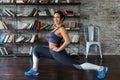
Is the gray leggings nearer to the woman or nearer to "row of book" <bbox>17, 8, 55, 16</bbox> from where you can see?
the woman

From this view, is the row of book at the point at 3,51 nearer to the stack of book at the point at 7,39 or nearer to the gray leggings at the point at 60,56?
the stack of book at the point at 7,39

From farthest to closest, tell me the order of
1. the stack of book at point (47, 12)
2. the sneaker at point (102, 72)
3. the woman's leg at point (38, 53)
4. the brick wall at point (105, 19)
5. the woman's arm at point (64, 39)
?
the brick wall at point (105, 19) < the stack of book at point (47, 12) < the woman's leg at point (38, 53) < the sneaker at point (102, 72) < the woman's arm at point (64, 39)

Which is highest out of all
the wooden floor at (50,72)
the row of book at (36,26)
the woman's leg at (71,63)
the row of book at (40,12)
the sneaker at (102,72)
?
the row of book at (40,12)

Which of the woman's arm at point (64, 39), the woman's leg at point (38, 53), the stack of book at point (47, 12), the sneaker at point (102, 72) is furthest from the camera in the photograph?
the stack of book at point (47, 12)

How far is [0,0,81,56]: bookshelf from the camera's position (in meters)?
8.51

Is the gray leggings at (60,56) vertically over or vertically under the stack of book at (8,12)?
under

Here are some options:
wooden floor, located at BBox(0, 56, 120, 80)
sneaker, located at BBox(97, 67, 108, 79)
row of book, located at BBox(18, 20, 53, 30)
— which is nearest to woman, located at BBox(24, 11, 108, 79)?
sneaker, located at BBox(97, 67, 108, 79)

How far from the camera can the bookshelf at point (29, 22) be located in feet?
27.9

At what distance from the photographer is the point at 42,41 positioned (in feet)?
28.9

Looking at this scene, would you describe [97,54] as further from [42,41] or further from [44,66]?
[44,66]

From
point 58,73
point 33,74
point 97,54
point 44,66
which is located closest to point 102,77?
point 58,73

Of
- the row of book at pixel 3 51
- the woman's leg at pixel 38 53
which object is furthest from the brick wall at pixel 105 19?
the woman's leg at pixel 38 53

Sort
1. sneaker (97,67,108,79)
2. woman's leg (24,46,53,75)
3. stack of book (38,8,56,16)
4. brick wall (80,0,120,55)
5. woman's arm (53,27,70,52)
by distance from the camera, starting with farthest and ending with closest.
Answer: brick wall (80,0,120,55), stack of book (38,8,56,16), woman's leg (24,46,53,75), sneaker (97,67,108,79), woman's arm (53,27,70,52)

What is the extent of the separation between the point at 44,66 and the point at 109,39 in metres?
3.07
